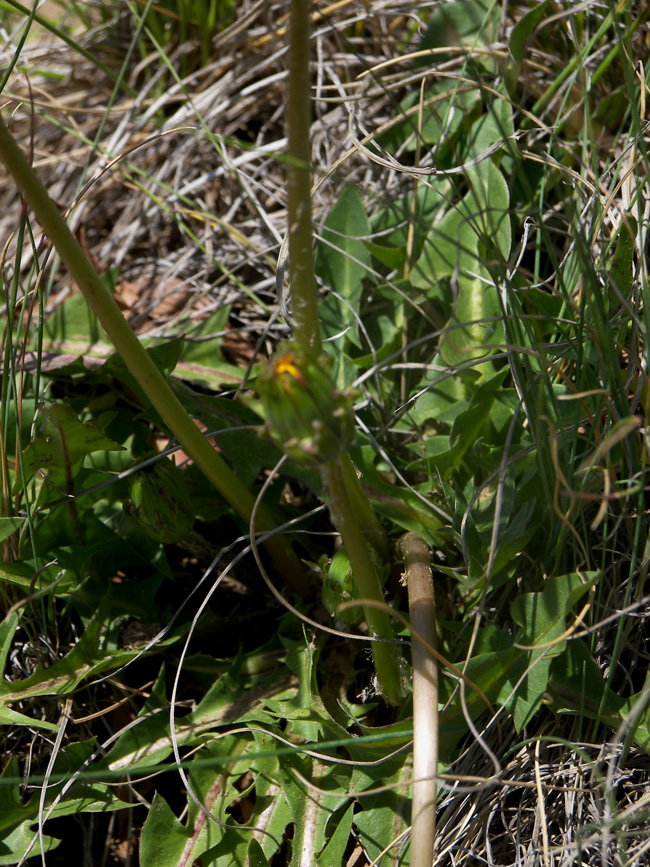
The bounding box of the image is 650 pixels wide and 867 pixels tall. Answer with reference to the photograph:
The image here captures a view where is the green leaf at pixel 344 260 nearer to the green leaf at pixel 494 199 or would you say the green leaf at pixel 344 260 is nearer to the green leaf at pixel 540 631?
the green leaf at pixel 494 199

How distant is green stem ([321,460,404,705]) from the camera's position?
36.4 inches

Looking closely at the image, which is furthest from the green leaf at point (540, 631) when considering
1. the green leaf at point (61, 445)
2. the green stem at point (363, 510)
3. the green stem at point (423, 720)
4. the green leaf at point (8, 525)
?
the green leaf at point (8, 525)

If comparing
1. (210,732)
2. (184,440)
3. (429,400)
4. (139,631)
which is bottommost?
(210,732)

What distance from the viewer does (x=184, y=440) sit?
47.1 inches

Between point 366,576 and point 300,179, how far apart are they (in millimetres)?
550

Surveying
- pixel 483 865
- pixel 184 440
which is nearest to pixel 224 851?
pixel 483 865

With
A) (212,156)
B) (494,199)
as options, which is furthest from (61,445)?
(212,156)

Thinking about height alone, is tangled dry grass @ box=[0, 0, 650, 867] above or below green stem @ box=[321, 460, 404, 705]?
above

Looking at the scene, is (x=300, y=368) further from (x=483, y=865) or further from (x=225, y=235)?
(x=225, y=235)

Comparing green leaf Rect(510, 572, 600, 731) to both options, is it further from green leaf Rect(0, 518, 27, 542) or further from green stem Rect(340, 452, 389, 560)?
green leaf Rect(0, 518, 27, 542)

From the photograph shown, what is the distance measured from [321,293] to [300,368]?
1.21 meters

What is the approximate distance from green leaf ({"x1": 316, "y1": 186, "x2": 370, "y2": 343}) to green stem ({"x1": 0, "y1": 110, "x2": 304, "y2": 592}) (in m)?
0.60

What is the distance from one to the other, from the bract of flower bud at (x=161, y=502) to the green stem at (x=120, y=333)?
10 cm

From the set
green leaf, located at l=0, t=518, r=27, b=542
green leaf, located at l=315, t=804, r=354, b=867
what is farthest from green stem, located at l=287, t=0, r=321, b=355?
green leaf, located at l=315, t=804, r=354, b=867
